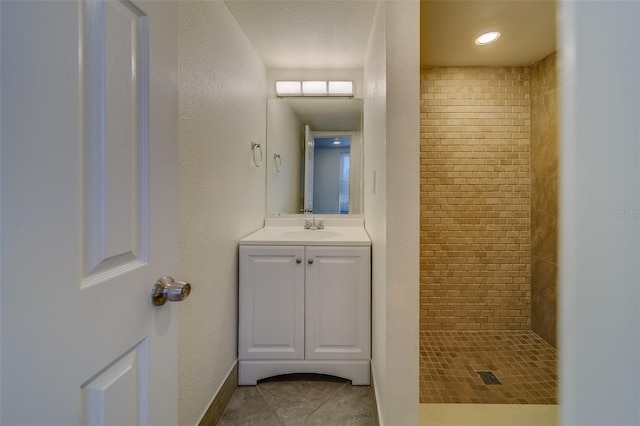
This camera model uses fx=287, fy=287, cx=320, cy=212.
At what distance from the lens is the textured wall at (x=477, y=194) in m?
2.44

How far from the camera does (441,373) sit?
6.44ft

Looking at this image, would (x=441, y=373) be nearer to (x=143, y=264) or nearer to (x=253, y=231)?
(x=253, y=231)

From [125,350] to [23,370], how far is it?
0.19 m

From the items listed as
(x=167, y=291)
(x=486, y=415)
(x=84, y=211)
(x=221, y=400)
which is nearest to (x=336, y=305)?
(x=221, y=400)

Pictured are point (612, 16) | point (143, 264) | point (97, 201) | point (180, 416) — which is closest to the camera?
point (612, 16)

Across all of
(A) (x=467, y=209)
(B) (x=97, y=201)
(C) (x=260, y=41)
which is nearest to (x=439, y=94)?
(A) (x=467, y=209)

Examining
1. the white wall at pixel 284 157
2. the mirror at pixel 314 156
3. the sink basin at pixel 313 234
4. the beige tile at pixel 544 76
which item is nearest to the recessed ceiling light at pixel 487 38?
the beige tile at pixel 544 76

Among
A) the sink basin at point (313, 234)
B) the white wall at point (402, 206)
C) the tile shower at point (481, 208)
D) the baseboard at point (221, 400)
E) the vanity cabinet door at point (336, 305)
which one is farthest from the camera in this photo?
the tile shower at point (481, 208)

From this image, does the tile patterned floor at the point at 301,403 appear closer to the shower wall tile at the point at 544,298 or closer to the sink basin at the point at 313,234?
the sink basin at the point at 313,234

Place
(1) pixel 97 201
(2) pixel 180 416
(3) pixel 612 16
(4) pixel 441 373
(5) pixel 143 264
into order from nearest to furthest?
(3) pixel 612 16 < (1) pixel 97 201 < (5) pixel 143 264 < (2) pixel 180 416 < (4) pixel 441 373

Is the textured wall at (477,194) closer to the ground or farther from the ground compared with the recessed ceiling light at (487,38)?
closer to the ground

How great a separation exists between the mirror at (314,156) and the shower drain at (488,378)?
4.86ft

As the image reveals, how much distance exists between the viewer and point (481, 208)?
2.46 m

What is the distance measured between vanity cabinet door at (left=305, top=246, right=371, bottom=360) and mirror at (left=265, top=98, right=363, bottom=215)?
0.83 m
